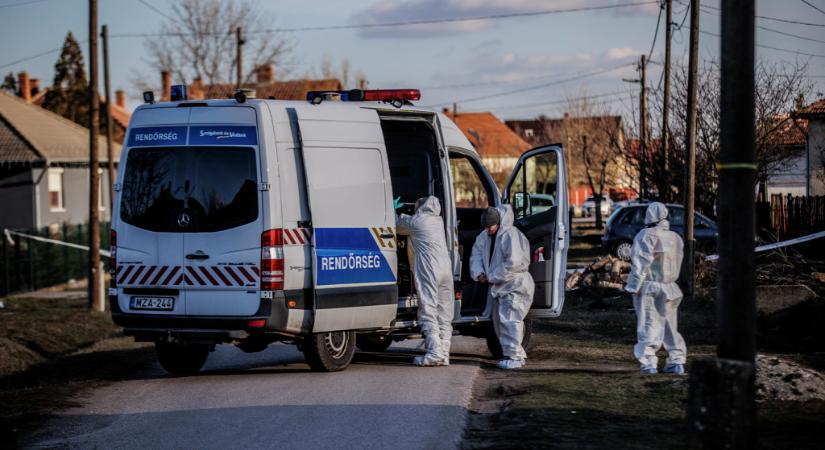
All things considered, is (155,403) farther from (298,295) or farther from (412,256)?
(412,256)

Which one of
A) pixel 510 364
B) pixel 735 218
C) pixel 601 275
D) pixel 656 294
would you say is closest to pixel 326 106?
pixel 510 364

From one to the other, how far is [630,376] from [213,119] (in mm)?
4786

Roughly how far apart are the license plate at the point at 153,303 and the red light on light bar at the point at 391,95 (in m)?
3.12

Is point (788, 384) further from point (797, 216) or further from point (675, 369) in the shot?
point (797, 216)

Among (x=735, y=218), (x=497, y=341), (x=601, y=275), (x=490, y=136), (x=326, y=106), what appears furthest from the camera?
(x=490, y=136)

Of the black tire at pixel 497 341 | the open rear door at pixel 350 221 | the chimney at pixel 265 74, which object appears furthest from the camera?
the chimney at pixel 265 74

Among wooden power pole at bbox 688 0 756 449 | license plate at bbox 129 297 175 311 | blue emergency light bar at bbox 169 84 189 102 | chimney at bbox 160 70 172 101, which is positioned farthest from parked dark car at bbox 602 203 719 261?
chimney at bbox 160 70 172 101

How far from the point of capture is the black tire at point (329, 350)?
11.5 meters

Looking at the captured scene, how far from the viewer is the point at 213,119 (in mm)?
11039

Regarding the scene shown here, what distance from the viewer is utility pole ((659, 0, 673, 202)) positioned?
29656 mm

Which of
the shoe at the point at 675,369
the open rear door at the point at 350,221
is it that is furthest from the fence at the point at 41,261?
the shoe at the point at 675,369

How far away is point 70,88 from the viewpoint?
242 ft

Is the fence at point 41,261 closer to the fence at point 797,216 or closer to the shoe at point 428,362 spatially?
the shoe at point 428,362

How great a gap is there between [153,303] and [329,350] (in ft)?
6.12
